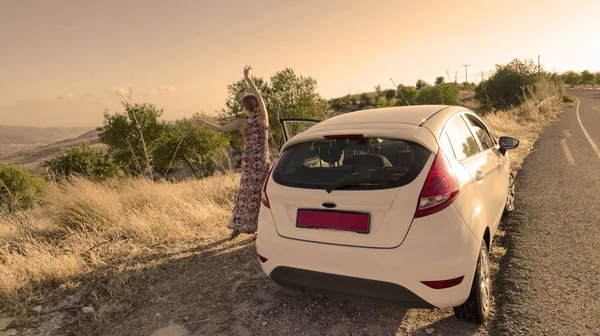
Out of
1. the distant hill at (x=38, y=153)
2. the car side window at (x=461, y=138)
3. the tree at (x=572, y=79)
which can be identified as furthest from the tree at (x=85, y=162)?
the tree at (x=572, y=79)

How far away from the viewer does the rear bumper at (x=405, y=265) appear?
6.79ft

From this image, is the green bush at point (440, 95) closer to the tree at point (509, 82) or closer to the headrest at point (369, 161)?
the tree at point (509, 82)

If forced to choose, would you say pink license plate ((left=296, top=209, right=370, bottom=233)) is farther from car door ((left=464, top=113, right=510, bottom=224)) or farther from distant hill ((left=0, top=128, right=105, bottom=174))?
distant hill ((left=0, top=128, right=105, bottom=174))

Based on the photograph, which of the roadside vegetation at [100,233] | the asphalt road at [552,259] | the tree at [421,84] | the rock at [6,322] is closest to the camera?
the asphalt road at [552,259]

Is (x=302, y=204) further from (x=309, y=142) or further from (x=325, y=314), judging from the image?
(x=325, y=314)

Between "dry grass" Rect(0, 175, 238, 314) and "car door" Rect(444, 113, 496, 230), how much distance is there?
3.37m

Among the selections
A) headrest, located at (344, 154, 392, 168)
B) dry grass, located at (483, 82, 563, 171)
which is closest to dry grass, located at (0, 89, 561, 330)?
headrest, located at (344, 154, 392, 168)

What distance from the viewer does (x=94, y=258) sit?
4.04 meters

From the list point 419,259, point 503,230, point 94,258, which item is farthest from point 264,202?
point 503,230

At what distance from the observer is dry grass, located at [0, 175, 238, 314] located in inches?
145

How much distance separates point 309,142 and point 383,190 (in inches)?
30.0

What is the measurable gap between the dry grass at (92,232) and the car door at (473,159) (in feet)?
11.0

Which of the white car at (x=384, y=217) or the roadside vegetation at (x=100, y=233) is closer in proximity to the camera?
the white car at (x=384, y=217)

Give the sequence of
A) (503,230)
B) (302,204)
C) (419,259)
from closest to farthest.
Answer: (419,259) → (302,204) → (503,230)
